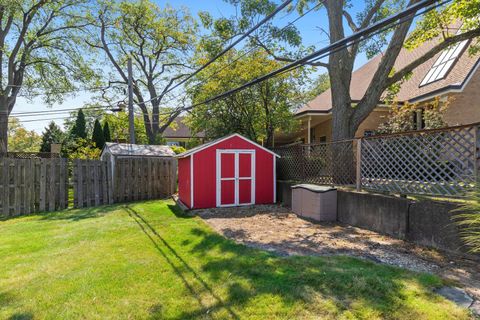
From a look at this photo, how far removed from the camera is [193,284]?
3.61 meters

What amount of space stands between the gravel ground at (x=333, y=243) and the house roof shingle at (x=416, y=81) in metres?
7.14

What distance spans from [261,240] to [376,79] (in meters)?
5.84

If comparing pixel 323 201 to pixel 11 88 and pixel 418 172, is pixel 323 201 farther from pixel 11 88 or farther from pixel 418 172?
pixel 11 88

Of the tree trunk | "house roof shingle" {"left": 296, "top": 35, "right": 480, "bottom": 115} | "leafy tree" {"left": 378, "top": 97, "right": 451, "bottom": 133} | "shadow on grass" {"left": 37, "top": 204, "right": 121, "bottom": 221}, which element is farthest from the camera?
the tree trunk

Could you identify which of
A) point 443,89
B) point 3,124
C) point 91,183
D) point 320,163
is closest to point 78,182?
point 91,183

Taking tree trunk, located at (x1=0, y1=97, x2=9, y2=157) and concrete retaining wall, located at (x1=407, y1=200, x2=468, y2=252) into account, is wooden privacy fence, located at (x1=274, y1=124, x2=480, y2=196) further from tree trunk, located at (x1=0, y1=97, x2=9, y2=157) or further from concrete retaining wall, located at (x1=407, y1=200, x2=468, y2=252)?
tree trunk, located at (x1=0, y1=97, x2=9, y2=157)

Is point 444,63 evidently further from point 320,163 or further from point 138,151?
point 138,151

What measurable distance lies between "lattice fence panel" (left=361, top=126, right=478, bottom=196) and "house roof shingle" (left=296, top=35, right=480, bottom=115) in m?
5.49

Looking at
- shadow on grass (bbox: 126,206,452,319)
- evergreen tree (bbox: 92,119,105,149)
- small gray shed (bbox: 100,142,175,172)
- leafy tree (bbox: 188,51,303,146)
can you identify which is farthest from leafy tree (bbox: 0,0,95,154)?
shadow on grass (bbox: 126,206,452,319)

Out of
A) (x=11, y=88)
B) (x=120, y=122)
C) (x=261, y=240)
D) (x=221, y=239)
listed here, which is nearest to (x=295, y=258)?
(x=261, y=240)

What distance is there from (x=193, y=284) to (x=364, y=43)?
9529 millimetres

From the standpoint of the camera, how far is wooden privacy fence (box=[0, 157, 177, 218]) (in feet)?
28.3

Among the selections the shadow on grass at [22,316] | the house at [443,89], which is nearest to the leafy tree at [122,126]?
the house at [443,89]

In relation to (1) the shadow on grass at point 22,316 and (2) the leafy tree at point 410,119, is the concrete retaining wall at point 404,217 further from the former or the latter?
(1) the shadow on grass at point 22,316
